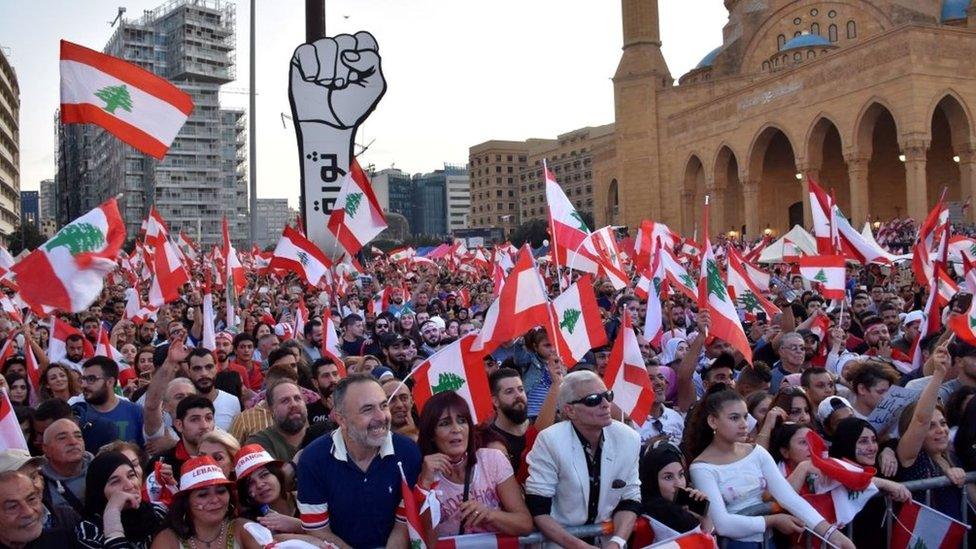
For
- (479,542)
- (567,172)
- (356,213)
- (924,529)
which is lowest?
(924,529)

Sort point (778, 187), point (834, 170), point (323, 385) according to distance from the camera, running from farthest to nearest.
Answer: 1. point (778, 187)
2. point (834, 170)
3. point (323, 385)

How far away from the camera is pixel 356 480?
4.02 metres

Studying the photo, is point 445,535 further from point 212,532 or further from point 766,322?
point 766,322

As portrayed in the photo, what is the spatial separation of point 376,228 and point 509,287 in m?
6.05

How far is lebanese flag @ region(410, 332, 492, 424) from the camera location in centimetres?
549

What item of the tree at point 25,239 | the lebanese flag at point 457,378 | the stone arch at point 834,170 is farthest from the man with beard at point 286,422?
the tree at point 25,239

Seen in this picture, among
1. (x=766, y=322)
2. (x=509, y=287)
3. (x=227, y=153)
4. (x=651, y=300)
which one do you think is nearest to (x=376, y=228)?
(x=651, y=300)

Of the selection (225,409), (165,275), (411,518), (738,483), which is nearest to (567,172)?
(165,275)

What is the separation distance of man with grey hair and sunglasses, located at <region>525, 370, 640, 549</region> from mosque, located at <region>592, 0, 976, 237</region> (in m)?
37.5

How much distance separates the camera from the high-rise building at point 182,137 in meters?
102

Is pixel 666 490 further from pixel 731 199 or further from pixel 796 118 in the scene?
pixel 731 199

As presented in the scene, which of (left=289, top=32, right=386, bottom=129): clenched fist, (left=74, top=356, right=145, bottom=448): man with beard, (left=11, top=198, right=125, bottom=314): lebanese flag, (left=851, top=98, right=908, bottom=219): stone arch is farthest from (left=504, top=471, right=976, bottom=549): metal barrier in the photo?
(left=851, top=98, right=908, bottom=219): stone arch

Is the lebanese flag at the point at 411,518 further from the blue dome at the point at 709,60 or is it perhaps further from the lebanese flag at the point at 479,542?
the blue dome at the point at 709,60

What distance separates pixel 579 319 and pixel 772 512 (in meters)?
2.55
